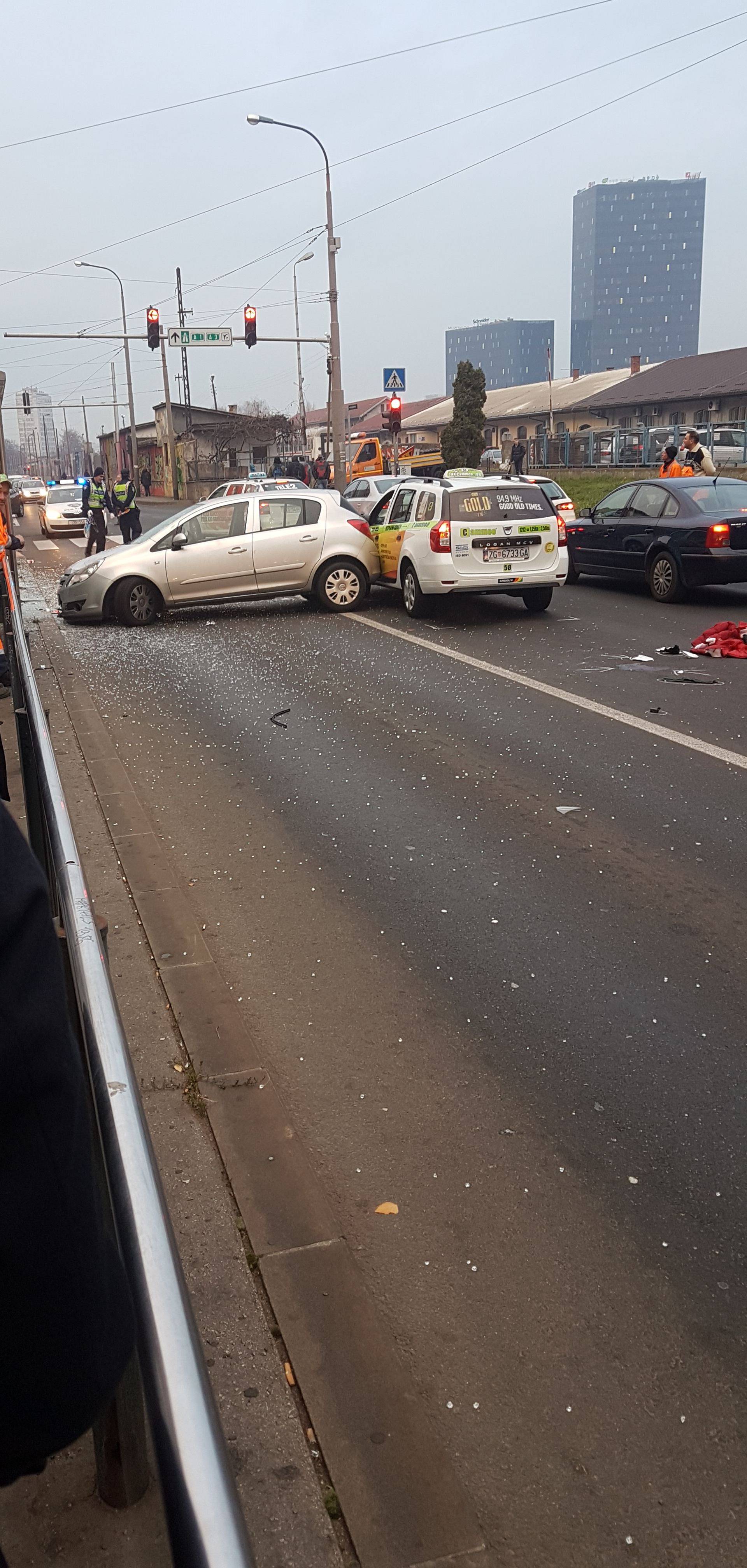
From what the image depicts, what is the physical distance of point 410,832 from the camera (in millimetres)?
6656

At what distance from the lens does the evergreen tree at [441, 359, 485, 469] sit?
55.4 meters

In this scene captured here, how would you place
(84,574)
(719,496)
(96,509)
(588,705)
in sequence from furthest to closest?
(96,509)
(84,574)
(719,496)
(588,705)

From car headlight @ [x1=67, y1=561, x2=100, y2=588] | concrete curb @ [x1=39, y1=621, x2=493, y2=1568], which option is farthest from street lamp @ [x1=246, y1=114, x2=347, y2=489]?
concrete curb @ [x1=39, y1=621, x2=493, y2=1568]

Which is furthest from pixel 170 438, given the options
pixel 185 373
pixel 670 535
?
pixel 670 535

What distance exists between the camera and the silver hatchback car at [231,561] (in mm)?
15438

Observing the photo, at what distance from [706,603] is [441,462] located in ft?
94.3

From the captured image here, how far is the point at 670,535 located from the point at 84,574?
7299mm

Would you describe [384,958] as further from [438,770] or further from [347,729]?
[347,729]

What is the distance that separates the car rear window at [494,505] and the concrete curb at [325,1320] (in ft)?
32.0

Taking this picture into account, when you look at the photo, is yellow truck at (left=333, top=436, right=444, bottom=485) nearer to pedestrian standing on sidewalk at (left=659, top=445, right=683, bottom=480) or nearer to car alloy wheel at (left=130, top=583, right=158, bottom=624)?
pedestrian standing on sidewalk at (left=659, top=445, right=683, bottom=480)

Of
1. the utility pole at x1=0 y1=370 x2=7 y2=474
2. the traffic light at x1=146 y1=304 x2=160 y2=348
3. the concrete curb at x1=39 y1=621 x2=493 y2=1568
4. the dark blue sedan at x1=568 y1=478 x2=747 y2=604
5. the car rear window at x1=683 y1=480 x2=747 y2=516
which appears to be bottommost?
the concrete curb at x1=39 y1=621 x2=493 y2=1568

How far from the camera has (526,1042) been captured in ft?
14.2

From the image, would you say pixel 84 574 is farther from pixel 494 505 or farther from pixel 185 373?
pixel 185 373

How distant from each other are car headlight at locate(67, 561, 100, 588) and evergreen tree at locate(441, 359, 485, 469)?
41.3 meters
